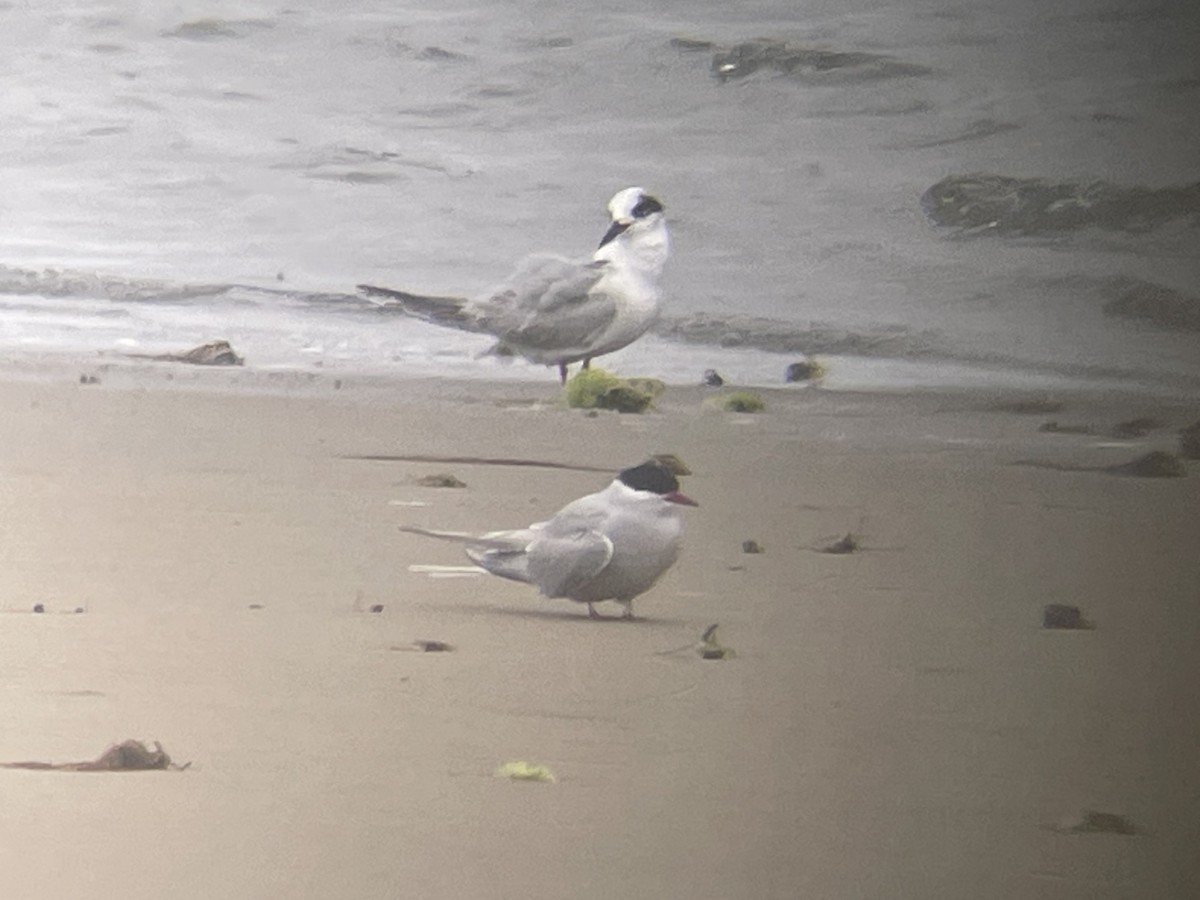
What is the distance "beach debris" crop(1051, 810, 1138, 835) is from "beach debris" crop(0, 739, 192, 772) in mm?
1273

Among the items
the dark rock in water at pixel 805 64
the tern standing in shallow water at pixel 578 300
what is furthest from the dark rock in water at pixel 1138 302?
the tern standing in shallow water at pixel 578 300

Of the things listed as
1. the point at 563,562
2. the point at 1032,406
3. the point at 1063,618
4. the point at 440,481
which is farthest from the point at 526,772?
the point at 1032,406

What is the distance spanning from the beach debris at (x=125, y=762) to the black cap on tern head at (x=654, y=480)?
775 mm

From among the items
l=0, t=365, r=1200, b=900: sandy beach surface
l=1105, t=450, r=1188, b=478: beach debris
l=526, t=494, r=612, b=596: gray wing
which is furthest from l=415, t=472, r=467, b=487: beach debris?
l=1105, t=450, r=1188, b=478: beach debris

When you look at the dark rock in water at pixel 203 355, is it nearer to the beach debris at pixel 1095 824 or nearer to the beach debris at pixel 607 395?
the beach debris at pixel 607 395

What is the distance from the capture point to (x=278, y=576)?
2.55 m

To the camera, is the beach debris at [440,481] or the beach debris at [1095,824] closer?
the beach debris at [1095,824]

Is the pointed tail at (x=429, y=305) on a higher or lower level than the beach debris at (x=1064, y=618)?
higher

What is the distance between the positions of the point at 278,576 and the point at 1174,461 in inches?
52.9

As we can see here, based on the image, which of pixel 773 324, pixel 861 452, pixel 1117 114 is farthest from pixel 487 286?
pixel 1117 114

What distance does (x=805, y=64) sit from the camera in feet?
8.44

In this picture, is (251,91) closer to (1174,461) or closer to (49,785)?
(49,785)

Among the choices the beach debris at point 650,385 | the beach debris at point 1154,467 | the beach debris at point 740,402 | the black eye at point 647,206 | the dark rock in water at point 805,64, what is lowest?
the beach debris at point 1154,467

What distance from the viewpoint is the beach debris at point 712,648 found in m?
2.50
